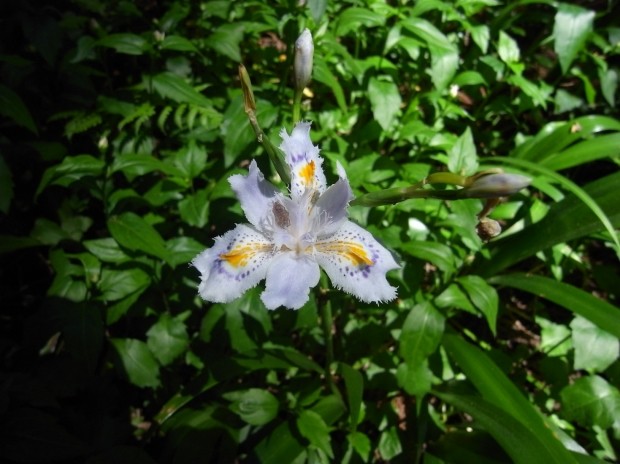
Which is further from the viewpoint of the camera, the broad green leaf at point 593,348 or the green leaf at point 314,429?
the broad green leaf at point 593,348

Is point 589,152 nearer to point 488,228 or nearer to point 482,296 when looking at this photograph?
point 482,296

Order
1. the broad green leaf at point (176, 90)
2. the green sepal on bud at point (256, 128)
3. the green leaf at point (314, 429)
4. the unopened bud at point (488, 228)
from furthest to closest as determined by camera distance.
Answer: the broad green leaf at point (176, 90)
the green leaf at point (314, 429)
the unopened bud at point (488, 228)
the green sepal on bud at point (256, 128)

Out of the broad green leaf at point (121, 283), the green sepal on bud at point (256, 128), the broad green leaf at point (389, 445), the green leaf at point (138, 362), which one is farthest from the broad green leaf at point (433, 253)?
the green leaf at point (138, 362)

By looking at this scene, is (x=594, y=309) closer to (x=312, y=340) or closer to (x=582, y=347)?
(x=582, y=347)

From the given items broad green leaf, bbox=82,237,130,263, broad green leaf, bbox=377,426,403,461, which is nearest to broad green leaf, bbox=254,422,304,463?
broad green leaf, bbox=377,426,403,461

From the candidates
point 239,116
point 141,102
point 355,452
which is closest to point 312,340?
point 355,452

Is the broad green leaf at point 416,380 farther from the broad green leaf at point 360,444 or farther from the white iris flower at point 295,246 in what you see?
the white iris flower at point 295,246
